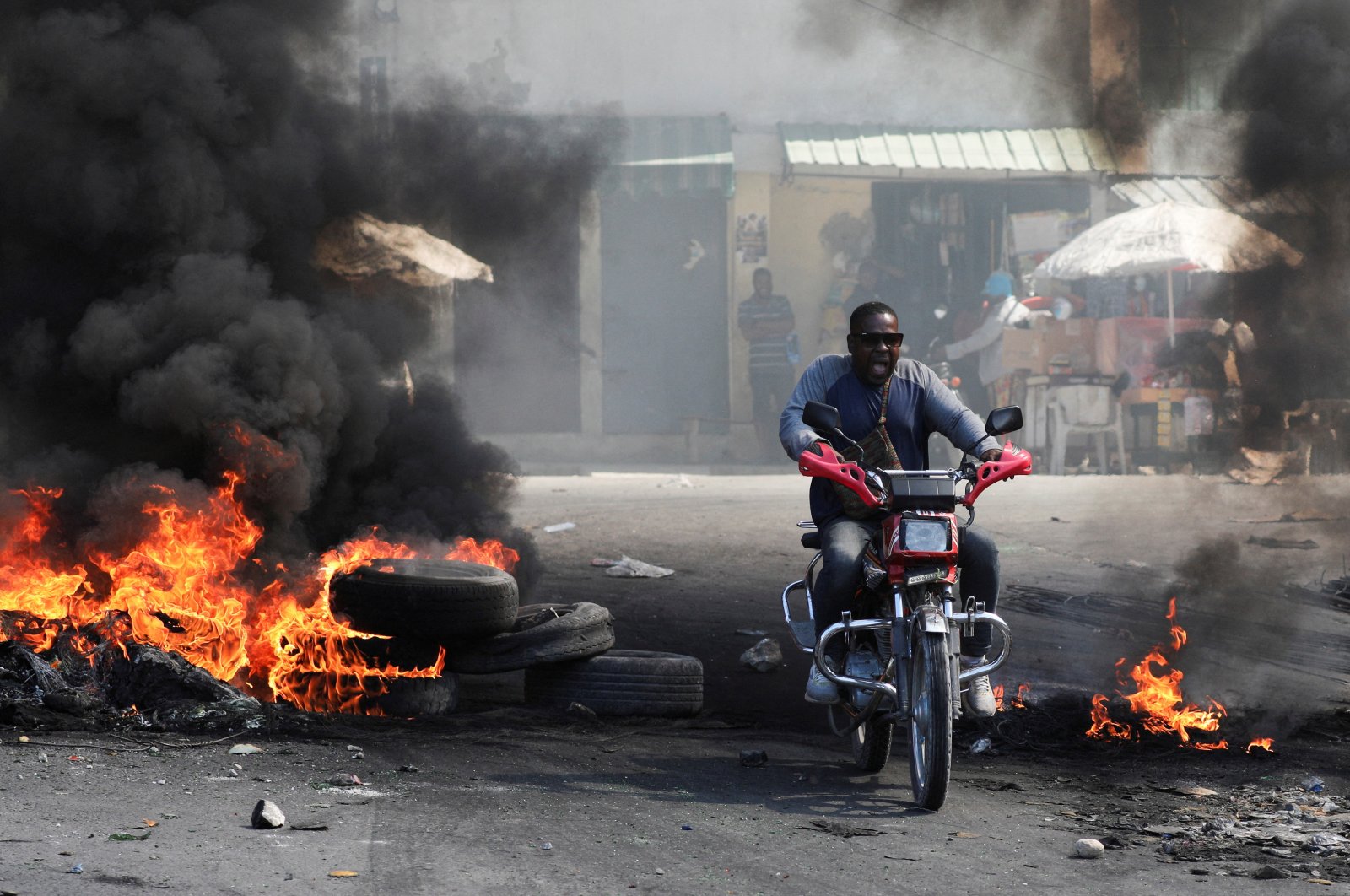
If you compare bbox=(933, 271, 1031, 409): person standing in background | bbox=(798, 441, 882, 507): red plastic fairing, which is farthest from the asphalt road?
bbox=(933, 271, 1031, 409): person standing in background

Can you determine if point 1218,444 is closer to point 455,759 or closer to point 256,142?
point 256,142

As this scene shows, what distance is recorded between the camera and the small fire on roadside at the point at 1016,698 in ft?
20.4

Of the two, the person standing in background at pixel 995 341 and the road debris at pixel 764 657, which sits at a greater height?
the person standing in background at pixel 995 341

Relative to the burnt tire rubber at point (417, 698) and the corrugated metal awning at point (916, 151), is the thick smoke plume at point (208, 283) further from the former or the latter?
the corrugated metal awning at point (916, 151)

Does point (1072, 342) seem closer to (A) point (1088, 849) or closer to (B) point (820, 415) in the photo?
(B) point (820, 415)

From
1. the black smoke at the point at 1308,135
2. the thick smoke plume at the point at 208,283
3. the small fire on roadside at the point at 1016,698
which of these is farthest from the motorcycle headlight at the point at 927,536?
the black smoke at the point at 1308,135

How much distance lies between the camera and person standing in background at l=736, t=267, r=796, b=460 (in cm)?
2502

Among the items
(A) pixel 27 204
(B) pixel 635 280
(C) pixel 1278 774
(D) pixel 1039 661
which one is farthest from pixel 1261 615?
(B) pixel 635 280

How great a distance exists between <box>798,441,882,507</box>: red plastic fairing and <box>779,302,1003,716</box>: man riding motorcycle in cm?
9

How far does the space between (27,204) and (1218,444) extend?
12334 mm

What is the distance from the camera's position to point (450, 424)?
10469 mm

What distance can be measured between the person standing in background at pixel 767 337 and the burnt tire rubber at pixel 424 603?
18.7 m

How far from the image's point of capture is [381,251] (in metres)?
10.5

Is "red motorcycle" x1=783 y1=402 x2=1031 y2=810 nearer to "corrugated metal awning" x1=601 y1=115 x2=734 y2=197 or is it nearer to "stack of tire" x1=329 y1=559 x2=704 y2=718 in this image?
"stack of tire" x1=329 y1=559 x2=704 y2=718
